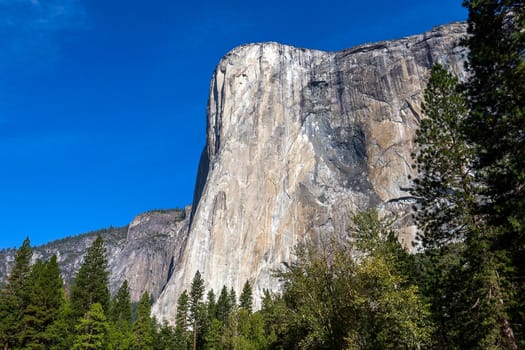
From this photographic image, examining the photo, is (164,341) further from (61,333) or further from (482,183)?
(482,183)

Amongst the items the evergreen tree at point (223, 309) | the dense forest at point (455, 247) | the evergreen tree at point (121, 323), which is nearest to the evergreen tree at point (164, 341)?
the evergreen tree at point (121, 323)

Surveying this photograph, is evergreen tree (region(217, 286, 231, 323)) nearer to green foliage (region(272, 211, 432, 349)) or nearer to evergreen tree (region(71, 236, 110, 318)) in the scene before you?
evergreen tree (region(71, 236, 110, 318))

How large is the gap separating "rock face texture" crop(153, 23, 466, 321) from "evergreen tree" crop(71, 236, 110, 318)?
4577cm

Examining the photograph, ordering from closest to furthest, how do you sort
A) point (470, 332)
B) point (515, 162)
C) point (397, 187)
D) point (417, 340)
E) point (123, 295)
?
1. point (515, 162)
2. point (470, 332)
3. point (417, 340)
4. point (123, 295)
5. point (397, 187)

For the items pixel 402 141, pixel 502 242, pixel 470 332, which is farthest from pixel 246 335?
pixel 402 141

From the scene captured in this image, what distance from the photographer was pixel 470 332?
55.4ft

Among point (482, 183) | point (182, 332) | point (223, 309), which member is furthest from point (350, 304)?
point (223, 309)

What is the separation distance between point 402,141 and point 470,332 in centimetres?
9403

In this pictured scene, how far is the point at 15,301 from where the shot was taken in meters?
42.1

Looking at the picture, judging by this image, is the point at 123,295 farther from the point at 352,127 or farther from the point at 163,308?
the point at 352,127

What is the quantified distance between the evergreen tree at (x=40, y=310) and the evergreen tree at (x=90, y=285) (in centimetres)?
309

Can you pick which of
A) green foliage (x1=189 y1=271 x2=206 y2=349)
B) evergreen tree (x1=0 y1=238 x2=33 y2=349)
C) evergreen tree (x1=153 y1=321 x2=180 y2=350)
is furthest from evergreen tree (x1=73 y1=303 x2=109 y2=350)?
green foliage (x1=189 y1=271 x2=206 y2=349)

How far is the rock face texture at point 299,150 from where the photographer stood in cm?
10162

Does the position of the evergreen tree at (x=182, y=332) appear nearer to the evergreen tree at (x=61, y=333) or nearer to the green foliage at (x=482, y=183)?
the evergreen tree at (x=61, y=333)
